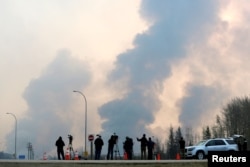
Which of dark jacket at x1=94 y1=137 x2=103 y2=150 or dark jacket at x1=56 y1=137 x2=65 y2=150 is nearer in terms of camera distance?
dark jacket at x1=56 y1=137 x2=65 y2=150

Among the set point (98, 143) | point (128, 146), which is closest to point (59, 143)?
point (98, 143)

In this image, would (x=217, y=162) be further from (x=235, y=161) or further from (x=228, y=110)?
(x=228, y=110)

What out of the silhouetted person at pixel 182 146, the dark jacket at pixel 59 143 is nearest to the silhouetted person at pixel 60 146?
the dark jacket at pixel 59 143

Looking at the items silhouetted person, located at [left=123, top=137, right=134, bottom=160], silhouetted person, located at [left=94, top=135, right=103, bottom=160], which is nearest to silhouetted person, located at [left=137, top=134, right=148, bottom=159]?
silhouetted person, located at [left=123, top=137, right=134, bottom=160]

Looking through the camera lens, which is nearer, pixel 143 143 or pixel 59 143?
pixel 59 143

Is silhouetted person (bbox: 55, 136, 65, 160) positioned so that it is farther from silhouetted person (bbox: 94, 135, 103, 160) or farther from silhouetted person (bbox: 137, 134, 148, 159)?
silhouetted person (bbox: 137, 134, 148, 159)


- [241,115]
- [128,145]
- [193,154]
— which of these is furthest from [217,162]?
[241,115]

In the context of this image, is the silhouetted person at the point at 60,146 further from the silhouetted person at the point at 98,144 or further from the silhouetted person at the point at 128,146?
the silhouetted person at the point at 128,146

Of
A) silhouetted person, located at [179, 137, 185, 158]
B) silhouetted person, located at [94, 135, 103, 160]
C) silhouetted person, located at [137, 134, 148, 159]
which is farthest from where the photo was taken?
silhouetted person, located at [179, 137, 185, 158]

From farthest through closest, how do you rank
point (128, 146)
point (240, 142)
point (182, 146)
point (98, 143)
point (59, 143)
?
point (182, 146)
point (240, 142)
point (128, 146)
point (98, 143)
point (59, 143)

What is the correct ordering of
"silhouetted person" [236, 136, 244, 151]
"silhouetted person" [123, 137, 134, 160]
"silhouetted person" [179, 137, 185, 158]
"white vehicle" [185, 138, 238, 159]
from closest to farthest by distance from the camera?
"silhouetted person" [123, 137, 134, 160], "silhouetted person" [236, 136, 244, 151], "white vehicle" [185, 138, 238, 159], "silhouetted person" [179, 137, 185, 158]

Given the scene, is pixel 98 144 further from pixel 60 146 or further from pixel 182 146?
pixel 182 146

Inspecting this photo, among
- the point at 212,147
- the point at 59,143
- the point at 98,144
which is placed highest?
the point at 59,143

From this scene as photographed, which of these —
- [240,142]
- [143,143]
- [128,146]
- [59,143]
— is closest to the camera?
[59,143]
